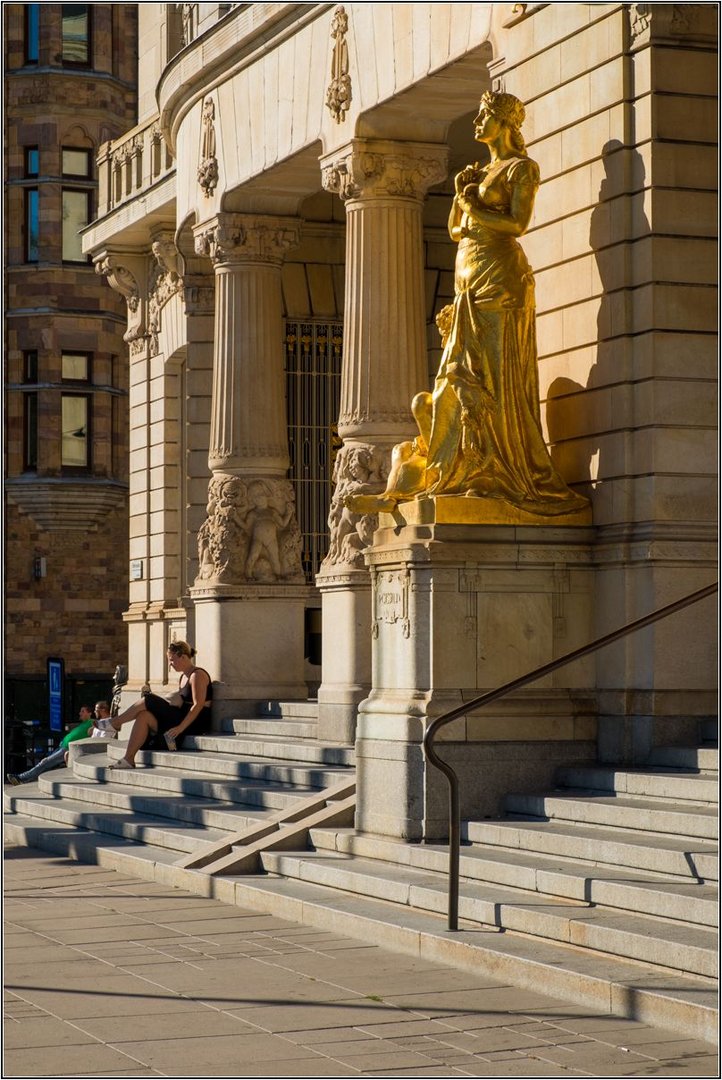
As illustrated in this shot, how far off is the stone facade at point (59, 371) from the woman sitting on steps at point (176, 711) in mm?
24515

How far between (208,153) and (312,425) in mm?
4032

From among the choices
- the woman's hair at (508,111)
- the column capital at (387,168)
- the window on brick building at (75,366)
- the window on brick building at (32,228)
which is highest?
the window on brick building at (32,228)

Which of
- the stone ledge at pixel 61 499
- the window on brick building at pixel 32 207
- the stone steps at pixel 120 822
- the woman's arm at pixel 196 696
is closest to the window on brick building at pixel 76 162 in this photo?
the window on brick building at pixel 32 207

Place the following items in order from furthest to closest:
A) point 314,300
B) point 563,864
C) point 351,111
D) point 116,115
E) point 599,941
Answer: point 116,115 < point 314,300 < point 351,111 < point 563,864 < point 599,941

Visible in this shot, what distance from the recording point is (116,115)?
47750mm

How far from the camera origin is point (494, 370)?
1459 centimetres

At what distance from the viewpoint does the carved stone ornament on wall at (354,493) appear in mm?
18656

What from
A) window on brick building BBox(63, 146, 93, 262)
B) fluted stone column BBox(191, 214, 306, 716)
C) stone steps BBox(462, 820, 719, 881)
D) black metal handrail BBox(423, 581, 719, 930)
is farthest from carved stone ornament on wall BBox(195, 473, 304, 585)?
window on brick building BBox(63, 146, 93, 262)

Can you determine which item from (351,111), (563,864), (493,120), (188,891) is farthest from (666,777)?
(351,111)

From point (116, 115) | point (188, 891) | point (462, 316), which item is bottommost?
point (188, 891)

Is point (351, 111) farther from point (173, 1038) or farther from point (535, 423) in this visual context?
point (173, 1038)

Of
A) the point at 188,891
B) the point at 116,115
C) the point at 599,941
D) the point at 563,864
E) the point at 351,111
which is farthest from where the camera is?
the point at 116,115

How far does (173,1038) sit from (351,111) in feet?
38.3

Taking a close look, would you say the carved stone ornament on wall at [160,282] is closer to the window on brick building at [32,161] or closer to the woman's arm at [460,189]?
the woman's arm at [460,189]
